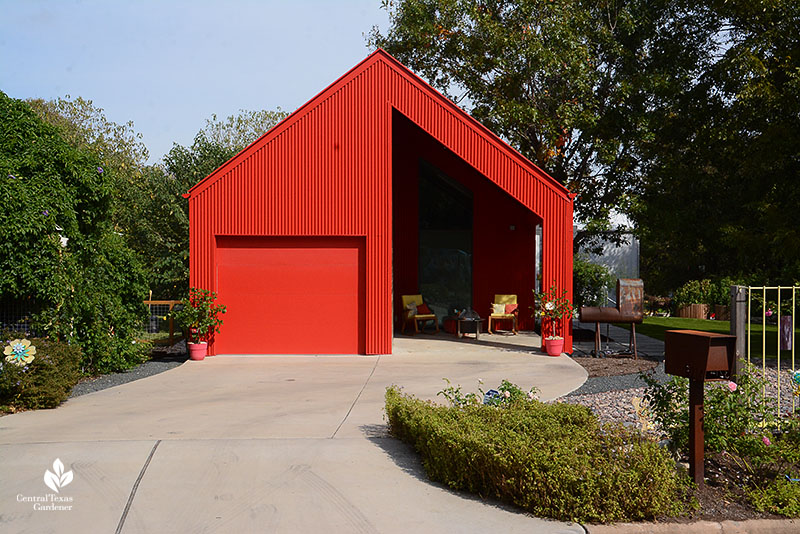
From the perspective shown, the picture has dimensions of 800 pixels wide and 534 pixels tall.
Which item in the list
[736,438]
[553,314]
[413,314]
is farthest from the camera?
[413,314]

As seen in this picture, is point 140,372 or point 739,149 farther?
point 739,149

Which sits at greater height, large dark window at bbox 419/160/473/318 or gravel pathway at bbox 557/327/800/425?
large dark window at bbox 419/160/473/318

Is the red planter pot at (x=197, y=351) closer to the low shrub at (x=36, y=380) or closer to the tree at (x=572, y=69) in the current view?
the low shrub at (x=36, y=380)

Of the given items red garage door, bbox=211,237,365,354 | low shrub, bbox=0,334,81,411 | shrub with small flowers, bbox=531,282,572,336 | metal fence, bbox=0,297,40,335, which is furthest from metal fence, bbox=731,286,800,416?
metal fence, bbox=0,297,40,335

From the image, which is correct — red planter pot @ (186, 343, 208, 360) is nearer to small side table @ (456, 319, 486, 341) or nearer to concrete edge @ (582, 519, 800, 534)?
small side table @ (456, 319, 486, 341)

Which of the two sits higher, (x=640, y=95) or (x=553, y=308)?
(x=640, y=95)

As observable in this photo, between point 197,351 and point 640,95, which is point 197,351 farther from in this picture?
point 640,95

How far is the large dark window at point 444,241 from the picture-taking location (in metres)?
17.8

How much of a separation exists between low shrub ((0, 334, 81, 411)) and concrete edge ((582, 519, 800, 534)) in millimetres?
6824

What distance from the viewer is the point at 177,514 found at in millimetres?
4883

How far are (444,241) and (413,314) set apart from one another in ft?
7.40

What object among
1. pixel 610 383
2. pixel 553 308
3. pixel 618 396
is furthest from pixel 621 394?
pixel 553 308

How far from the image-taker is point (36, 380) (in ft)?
28.0

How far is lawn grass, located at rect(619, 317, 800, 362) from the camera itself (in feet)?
45.9
